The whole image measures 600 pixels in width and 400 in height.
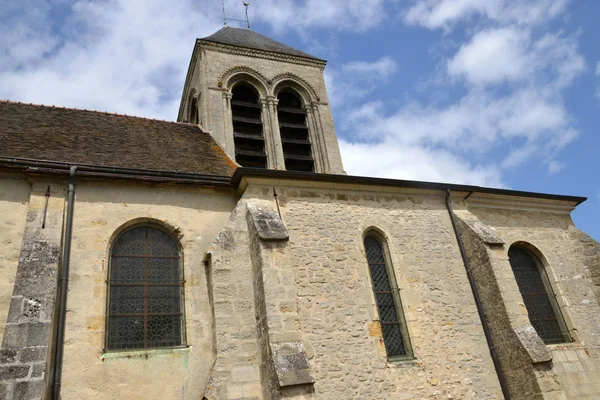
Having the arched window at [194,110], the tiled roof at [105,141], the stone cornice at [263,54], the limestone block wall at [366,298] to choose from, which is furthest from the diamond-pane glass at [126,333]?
the stone cornice at [263,54]

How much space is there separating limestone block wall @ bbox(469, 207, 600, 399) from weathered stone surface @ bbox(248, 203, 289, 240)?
4.30m

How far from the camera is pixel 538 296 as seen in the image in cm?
1002

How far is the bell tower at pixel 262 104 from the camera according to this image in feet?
41.2

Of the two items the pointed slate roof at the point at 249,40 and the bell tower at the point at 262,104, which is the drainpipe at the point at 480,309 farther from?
the pointed slate roof at the point at 249,40

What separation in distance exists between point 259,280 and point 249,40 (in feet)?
34.7

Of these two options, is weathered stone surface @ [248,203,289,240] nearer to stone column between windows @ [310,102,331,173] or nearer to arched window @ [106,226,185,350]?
arched window @ [106,226,185,350]

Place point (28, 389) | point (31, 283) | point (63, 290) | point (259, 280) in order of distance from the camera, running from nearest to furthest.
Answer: point (28, 389), point (31, 283), point (63, 290), point (259, 280)

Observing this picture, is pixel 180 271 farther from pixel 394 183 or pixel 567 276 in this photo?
pixel 567 276

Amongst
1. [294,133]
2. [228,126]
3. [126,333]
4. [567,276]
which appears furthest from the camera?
[294,133]

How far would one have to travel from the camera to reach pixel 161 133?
10.7m

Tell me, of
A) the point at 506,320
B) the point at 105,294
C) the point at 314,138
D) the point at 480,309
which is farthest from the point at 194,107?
the point at 506,320

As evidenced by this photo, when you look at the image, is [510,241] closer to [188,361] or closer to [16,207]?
[188,361]

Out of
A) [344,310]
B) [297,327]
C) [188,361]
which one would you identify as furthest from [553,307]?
[188,361]

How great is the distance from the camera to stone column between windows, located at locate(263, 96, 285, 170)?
12.4m
